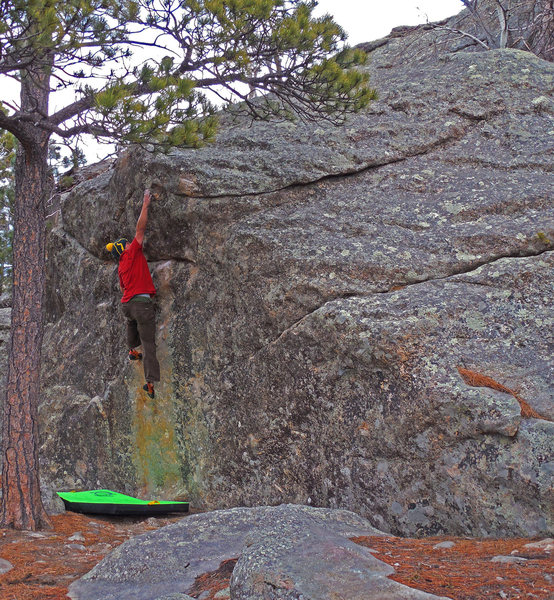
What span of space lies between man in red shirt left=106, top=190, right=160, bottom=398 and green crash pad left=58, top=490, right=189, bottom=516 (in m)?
1.54

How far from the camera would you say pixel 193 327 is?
8359 millimetres

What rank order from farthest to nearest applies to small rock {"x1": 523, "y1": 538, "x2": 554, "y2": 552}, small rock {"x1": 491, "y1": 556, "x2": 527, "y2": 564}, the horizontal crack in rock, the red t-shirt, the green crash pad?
the red t-shirt
the green crash pad
the horizontal crack in rock
small rock {"x1": 523, "y1": 538, "x2": 554, "y2": 552}
small rock {"x1": 491, "y1": 556, "x2": 527, "y2": 564}

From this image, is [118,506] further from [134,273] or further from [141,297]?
[134,273]

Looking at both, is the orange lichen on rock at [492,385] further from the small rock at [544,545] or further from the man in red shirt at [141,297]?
the man in red shirt at [141,297]

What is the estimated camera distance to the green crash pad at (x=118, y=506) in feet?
25.0

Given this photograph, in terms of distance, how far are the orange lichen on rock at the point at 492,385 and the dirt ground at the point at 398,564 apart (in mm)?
1188

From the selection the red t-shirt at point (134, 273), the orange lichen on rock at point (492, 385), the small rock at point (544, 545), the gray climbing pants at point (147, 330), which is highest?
the red t-shirt at point (134, 273)

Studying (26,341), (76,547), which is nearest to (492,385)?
(76,547)

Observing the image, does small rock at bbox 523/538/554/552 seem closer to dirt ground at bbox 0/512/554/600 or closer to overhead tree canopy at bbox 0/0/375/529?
dirt ground at bbox 0/512/554/600

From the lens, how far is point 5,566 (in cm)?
524

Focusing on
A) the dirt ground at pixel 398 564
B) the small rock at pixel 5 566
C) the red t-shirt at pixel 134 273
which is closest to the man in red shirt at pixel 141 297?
the red t-shirt at pixel 134 273

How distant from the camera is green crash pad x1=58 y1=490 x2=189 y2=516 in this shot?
25.0 feet

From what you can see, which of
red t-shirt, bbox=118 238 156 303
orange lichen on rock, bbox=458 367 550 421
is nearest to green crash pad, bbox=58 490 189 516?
red t-shirt, bbox=118 238 156 303

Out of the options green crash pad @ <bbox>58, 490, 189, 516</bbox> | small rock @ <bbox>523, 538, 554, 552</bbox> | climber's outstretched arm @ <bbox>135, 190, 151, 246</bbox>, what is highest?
climber's outstretched arm @ <bbox>135, 190, 151, 246</bbox>
